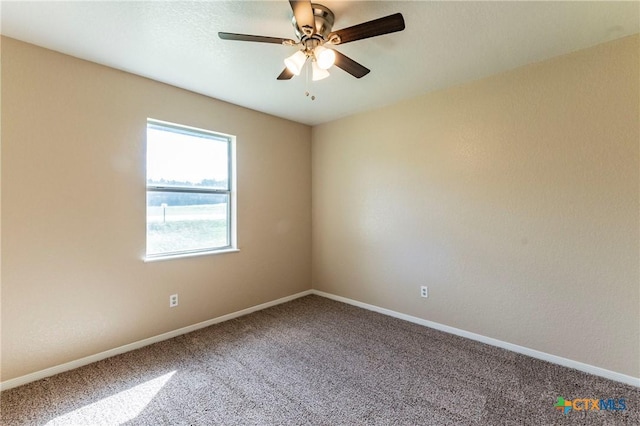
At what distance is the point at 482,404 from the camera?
6.30ft

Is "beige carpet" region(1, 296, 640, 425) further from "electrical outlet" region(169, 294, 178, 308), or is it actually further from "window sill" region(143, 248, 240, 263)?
"window sill" region(143, 248, 240, 263)

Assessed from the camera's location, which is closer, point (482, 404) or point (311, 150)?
point (482, 404)

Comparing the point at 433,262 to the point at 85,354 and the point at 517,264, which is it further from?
the point at 85,354

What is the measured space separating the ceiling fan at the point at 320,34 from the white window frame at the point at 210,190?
1.58 metres

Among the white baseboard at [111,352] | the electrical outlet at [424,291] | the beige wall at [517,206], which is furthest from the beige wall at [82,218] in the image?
the electrical outlet at [424,291]

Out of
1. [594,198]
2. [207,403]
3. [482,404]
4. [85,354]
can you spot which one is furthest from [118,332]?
[594,198]

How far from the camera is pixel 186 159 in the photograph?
10.2 feet

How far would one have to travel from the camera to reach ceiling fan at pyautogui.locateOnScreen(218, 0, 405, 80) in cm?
152

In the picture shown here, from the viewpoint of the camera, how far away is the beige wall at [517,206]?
215 centimetres

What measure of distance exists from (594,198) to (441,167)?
3.95 ft

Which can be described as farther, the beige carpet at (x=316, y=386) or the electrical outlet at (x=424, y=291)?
the electrical outlet at (x=424, y=291)

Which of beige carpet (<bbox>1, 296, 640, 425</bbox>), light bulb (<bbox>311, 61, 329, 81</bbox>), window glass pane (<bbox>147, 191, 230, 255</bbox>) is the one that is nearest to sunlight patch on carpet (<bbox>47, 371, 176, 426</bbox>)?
beige carpet (<bbox>1, 296, 640, 425</bbox>)

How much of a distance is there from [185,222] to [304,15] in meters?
2.33

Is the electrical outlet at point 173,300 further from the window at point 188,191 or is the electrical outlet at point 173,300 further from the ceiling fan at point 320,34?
the ceiling fan at point 320,34
